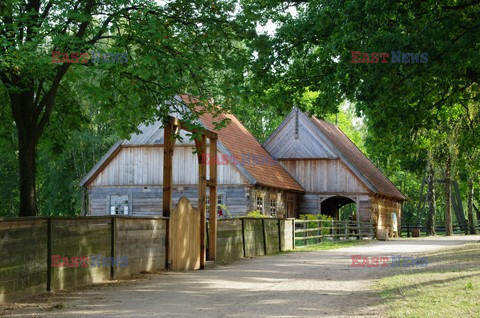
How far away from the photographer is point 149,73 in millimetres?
14227

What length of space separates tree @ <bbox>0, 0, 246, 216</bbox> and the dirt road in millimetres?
3907

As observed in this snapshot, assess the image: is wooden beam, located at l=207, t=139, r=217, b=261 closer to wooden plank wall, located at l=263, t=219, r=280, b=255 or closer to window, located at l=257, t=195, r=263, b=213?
wooden plank wall, located at l=263, t=219, r=280, b=255

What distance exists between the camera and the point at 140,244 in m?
14.8

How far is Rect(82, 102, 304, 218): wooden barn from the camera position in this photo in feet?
112

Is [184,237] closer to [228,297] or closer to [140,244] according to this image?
[140,244]

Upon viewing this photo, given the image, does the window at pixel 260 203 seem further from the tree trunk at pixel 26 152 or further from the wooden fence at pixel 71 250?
the tree trunk at pixel 26 152

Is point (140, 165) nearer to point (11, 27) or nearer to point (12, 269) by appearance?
point (11, 27)

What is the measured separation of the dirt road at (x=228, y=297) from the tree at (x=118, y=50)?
3.91 m

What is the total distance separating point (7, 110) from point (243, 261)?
26.2ft

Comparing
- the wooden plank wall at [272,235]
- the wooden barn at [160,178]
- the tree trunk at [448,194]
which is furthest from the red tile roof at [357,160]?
the wooden plank wall at [272,235]

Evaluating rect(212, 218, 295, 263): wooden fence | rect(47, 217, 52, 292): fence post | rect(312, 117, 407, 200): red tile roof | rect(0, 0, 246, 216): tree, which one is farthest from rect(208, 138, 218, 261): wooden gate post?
rect(312, 117, 407, 200): red tile roof

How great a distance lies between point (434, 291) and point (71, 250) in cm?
626

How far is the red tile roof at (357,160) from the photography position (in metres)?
41.3

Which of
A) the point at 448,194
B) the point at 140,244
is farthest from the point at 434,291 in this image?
the point at 448,194
